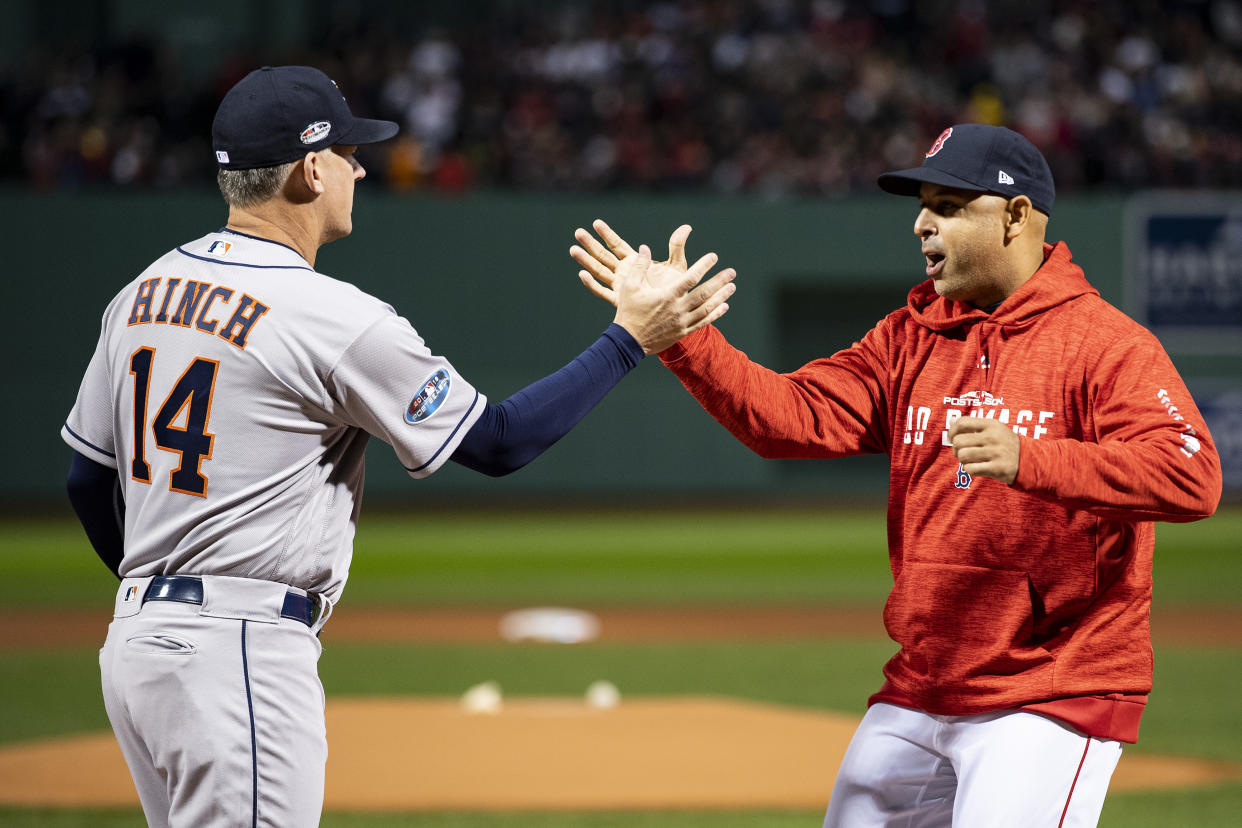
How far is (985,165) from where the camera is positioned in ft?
11.6

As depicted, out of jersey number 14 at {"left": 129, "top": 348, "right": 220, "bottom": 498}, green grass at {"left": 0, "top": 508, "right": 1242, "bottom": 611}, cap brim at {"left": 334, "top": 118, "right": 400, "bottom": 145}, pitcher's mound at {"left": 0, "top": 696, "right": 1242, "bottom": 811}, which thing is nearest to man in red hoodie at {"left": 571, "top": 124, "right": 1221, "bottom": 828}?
cap brim at {"left": 334, "top": 118, "right": 400, "bottom": 145}

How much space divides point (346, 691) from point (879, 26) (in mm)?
18950

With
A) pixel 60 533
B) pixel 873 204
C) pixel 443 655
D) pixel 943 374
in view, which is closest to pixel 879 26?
pixel 873 204

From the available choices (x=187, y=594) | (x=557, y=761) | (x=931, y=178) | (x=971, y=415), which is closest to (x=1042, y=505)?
(x=971, y=415)

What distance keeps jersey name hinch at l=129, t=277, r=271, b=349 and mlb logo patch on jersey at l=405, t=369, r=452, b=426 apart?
0.36m

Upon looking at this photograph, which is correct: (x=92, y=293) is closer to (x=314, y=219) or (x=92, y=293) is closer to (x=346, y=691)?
(x=346, y=691)

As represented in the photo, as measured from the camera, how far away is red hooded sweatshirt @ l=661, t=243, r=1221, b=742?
3139 millimetres

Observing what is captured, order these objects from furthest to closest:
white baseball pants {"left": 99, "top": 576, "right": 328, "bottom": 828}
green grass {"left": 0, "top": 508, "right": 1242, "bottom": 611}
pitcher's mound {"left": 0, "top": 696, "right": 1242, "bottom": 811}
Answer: green grass {"left": 0, "top": 508, "right": 1242, "bottom": 611}, pitcher's mound {"left": 0, "top": 696, "right": 1242, "bottom": 811}, white baseball pants {"left": 99, "top": 576, "right": 328, "bottom": 828}

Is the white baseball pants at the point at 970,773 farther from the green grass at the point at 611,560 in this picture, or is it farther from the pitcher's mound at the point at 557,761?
the green grass at the point at 611,560

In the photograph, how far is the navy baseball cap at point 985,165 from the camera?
139 inches

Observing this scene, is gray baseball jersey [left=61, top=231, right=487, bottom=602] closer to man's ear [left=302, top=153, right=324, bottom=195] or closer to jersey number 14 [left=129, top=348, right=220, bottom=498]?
jersey number 14 [left=129, top=348, right=220, bottom=498]

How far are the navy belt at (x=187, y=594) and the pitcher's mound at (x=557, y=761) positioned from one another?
397 cm

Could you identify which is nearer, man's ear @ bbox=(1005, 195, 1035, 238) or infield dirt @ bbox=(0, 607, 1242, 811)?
man's ear @ bbox=(1005, 195, 1035, 238)

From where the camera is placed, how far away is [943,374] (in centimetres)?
363
